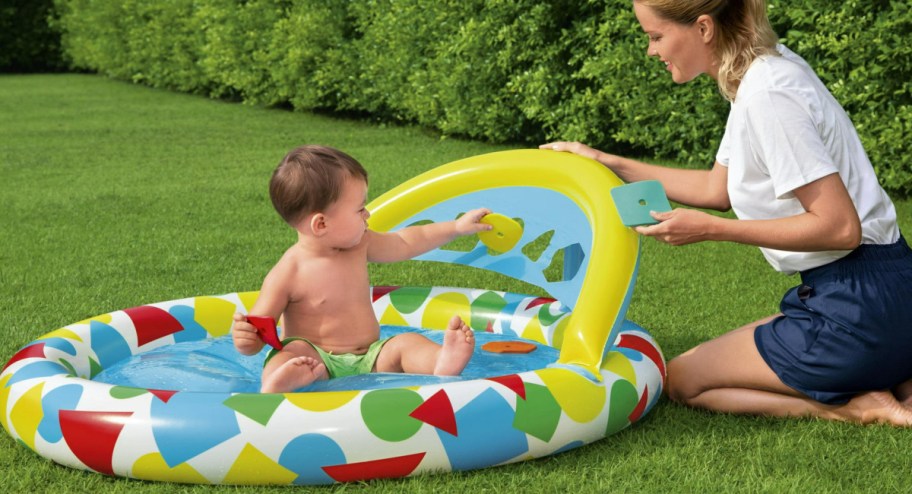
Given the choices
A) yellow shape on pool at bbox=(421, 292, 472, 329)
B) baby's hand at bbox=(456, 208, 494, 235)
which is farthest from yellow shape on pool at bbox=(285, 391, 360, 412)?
yellow shape on pool at bbox=(421, 292, 472, 329)

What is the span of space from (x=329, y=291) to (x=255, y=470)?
89 cm

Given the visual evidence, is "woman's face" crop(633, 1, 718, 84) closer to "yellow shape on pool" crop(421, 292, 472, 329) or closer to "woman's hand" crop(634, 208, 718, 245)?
"woman's hand" crop(634, 208, 718, 245)

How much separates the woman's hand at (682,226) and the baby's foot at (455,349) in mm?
644

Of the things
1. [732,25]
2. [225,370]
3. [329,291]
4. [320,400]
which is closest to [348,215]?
[329,291]

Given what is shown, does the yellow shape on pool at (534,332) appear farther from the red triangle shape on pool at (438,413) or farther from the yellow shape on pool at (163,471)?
the yellow shape on pool at (163,471)

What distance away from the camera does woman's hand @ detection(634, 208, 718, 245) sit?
3.01m

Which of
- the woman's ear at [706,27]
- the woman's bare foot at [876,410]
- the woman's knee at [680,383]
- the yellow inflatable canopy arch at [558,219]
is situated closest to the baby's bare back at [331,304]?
the yellow inflatable canopy arch at [558,219]

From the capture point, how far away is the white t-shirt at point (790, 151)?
3025 millimetres

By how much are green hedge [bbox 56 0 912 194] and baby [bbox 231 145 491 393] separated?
4130 millimetres

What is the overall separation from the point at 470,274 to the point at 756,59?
264cm

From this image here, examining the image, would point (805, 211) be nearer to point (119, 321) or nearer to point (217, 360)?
point (217, 360)

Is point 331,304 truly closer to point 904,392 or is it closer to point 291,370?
point 291,370

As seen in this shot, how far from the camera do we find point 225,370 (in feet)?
12.0

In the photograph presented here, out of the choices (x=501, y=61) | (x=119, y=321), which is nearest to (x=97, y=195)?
(x=501, y=61)
